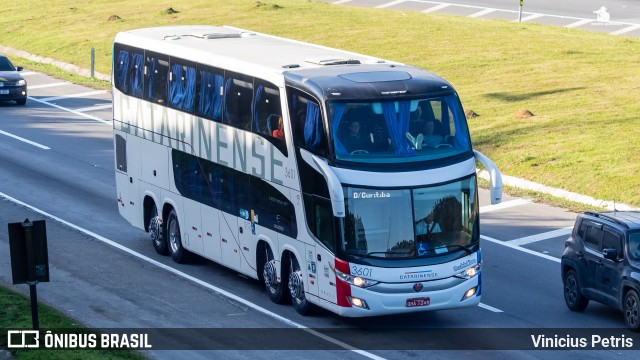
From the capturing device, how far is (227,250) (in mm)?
23812

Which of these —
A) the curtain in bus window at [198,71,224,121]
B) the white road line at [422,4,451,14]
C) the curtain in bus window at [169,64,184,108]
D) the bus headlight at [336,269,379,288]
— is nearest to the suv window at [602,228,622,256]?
the bus headlight at [336,269,379,288]

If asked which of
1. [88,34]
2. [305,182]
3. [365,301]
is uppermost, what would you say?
[305,182]

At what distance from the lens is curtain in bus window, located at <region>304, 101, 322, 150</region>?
2008 cm

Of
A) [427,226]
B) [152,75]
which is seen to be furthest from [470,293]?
[152,75]

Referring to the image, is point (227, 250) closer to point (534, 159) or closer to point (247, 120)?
point (247, 120)

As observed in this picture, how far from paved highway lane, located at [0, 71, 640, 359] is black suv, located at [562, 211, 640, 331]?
1.55ft

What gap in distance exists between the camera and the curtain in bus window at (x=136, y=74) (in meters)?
26.3

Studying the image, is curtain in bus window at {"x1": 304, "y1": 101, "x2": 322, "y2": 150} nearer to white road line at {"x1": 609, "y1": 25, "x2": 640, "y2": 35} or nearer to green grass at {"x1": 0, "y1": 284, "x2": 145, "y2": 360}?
green grass at {"x1": 0, "y1": 284, "x2": 145, "y2": 360}

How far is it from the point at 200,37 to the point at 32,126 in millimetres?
16899

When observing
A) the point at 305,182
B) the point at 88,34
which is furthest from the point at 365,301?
the point at 88,34

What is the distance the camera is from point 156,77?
25.7 m

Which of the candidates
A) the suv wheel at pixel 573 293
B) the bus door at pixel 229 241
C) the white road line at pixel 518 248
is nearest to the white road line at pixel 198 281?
the bus door at pixel 229 241

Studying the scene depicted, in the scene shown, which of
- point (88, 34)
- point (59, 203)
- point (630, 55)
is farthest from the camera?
point (88, 34)

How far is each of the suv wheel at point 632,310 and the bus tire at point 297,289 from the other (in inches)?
202
